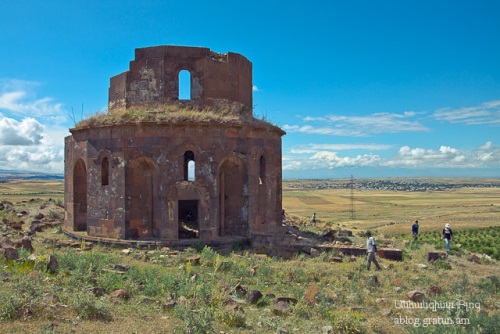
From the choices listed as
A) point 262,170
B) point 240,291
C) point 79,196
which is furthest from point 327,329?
point 79,196

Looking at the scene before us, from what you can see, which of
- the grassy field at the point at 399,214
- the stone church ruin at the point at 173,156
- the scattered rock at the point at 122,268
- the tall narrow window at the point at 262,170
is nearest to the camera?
the scattered rock at the point at 122,268

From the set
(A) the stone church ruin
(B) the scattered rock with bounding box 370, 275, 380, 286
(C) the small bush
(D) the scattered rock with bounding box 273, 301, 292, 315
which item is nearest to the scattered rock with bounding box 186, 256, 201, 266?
(A) the stone church ruin

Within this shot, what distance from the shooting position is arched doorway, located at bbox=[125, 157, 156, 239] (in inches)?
485

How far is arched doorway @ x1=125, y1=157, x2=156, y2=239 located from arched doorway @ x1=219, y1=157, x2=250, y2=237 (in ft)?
7.20

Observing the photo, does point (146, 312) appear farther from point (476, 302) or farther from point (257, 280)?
point (476, 302)

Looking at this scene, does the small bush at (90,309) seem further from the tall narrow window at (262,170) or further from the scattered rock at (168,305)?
the tall narrow window at (262,170)

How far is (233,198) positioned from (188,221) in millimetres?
3282

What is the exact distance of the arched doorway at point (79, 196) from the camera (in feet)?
46.2

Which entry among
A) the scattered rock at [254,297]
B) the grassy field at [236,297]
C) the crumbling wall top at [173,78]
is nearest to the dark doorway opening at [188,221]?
the grassy field at [236,297]

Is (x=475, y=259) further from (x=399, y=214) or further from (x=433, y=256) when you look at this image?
(x=399, y=214)

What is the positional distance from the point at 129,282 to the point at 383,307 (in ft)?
14.7

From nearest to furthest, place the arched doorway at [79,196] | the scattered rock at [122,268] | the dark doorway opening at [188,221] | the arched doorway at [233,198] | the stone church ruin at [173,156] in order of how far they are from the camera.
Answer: the scattered rock at [122,268], the stone church ruin at [173,156], the arched doorway at [233,198], the dark doorway opening at [188,221], the arched doorway at [79,196]

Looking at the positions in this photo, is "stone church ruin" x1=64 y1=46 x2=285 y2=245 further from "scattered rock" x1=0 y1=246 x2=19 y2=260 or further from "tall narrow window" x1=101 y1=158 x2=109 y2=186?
"scattered rock" x1=0 y1=246 x2=19 y2=260

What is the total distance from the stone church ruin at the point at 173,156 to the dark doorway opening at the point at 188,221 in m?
0.13
